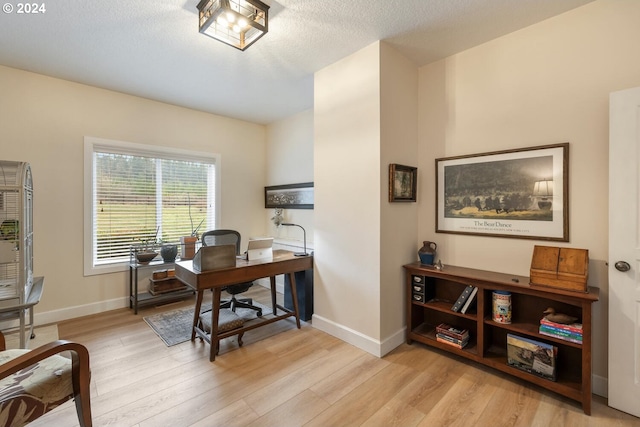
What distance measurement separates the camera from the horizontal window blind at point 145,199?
135 inches

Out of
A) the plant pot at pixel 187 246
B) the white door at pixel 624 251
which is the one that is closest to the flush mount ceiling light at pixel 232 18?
the white door at pixel 624 251

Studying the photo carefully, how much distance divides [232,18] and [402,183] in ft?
6.04

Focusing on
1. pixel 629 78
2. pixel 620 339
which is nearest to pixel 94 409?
pixel 620 339

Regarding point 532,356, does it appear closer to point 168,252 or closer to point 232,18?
point 232,18

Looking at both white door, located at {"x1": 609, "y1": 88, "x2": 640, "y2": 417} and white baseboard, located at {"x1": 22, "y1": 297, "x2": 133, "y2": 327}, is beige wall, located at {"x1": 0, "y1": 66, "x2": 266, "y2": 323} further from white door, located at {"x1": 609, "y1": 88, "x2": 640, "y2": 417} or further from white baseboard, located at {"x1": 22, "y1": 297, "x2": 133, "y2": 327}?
white door, located at {"x1": 609, "y1": 88, "x2": 640, "y2": 417}

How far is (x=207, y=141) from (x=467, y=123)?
3.40 meters

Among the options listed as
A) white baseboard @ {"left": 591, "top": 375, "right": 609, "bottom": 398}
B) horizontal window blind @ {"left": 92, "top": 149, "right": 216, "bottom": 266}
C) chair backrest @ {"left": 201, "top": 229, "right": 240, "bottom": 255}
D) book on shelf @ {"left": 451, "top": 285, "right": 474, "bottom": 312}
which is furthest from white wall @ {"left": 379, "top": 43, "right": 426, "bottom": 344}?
horizontal window blind @ {"left": 92, "top": 149, "right": 216, "bottom": 266}

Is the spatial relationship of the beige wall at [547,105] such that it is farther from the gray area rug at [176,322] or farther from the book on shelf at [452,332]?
the gray area rug at [176,322]

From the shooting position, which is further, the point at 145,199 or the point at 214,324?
the point at 145,199

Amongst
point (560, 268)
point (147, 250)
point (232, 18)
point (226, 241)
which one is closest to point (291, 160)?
point (226, 241)

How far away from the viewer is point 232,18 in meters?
1.95

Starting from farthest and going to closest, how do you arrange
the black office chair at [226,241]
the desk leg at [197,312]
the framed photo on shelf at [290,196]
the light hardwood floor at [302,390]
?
the framed photo on shelf at [290,196]
the black office chair at [226,241]
the desk leg at [197,312]
the light hardwood floor at [302,390]

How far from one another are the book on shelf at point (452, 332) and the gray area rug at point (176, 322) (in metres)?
1.86

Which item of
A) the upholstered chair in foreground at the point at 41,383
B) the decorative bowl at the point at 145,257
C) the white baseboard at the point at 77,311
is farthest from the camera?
the decorative bowl at the point at 145,257
